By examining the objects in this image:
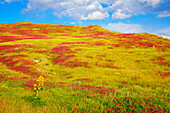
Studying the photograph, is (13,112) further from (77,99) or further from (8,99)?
(77,99)

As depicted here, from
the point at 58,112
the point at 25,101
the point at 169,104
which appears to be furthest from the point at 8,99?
the point at 169,104

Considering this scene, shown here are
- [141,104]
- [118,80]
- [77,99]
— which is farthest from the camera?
[118,80]

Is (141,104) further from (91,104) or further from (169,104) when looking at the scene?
(91,104)

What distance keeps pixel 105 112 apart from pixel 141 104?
251cm

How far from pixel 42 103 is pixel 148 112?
662 cm

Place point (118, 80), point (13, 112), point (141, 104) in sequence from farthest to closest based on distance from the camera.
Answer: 1. point (118, 80)
2. point (141, 104)
3. point (13, 112)

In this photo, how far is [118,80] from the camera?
13734 mm

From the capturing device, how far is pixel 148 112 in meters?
6.05

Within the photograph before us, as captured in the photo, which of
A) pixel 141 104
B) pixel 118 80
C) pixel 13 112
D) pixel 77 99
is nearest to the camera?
pixel 13 112

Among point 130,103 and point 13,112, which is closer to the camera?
point 13,112

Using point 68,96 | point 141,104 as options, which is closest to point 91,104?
point 68,96

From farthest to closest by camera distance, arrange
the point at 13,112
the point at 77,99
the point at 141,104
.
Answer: the point at 77,99 < the point at 141,104 < the point at 13,112

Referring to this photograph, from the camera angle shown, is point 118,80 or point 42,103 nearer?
point 42,103

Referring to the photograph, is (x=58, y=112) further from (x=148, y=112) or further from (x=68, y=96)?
(x=148, y=112)
